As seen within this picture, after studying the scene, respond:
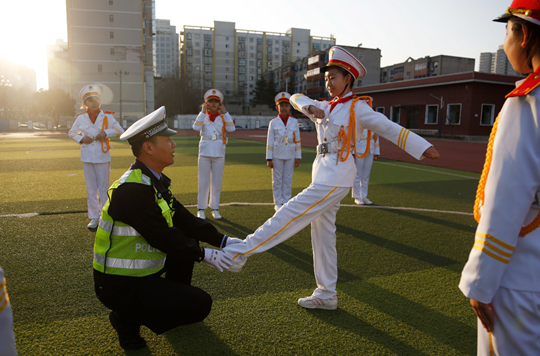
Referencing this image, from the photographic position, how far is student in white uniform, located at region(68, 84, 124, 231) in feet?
21.7

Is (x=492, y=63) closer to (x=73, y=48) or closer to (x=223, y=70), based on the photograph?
(x=223, y=70)

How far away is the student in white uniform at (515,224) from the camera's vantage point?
1.46 m

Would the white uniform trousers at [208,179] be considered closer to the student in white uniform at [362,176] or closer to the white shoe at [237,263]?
the student in white uniform at [362,176]

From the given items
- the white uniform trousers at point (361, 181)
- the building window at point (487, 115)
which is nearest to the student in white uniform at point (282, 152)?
the white uniform trousers at point (361, 181)

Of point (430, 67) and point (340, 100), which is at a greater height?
point (430, 67)

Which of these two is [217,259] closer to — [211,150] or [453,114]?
[211,150]

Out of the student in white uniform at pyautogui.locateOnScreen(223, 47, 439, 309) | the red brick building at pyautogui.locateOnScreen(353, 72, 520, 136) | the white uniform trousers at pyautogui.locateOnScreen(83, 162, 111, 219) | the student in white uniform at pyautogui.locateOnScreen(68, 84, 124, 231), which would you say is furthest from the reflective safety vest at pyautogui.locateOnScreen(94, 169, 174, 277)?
the red brick building at pyautogui.locateOnScreen(353, 72, 520, 136)

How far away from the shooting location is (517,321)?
1.54m

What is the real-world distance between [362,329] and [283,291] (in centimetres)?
97

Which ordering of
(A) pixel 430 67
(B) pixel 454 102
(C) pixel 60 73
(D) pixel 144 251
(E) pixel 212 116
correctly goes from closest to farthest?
(D) pixel 144 251 → (E) pixel 212 116 → (B) pixel 454 102 → (A) pixel 430 67 → (C) pixel 60 73

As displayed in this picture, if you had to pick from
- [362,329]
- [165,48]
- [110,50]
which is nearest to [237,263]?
[362,329]

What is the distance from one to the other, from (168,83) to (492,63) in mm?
128936

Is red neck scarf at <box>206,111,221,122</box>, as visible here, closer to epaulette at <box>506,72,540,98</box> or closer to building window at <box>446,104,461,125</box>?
epaulette at <box>506,72,540,98</box>

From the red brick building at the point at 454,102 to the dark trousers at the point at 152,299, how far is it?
38.9 metres
